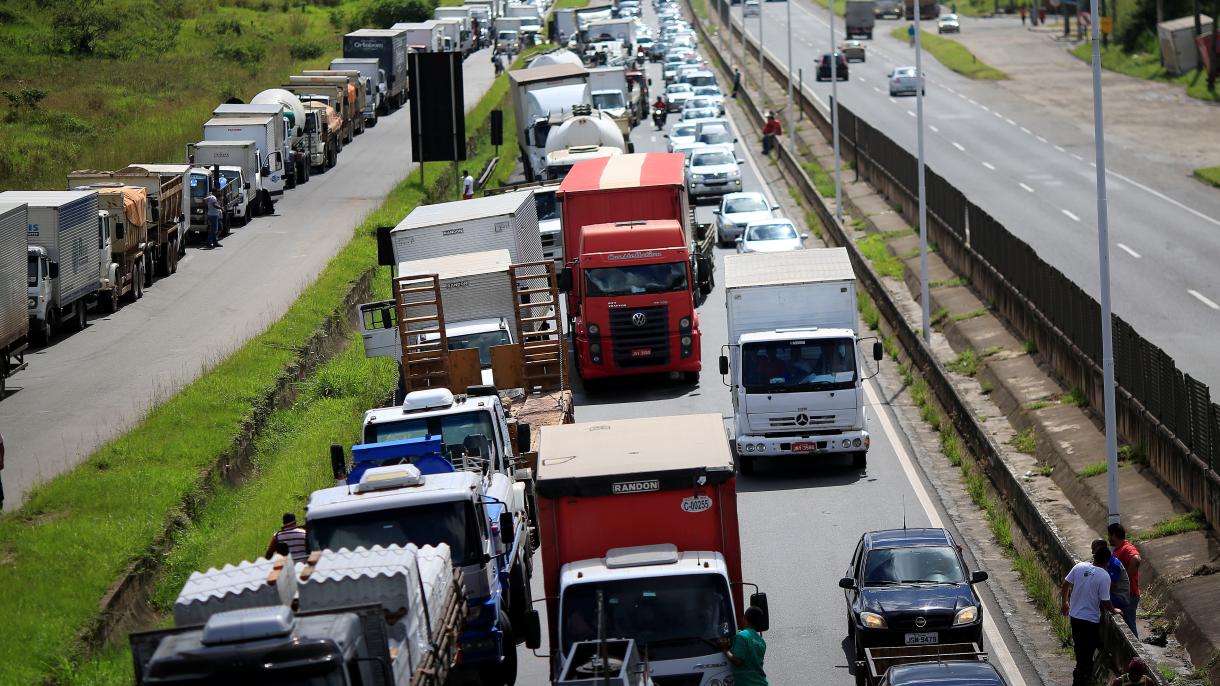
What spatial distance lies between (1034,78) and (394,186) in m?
44.8

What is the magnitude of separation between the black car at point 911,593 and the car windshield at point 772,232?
23365 mm

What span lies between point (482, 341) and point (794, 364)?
6199 mm

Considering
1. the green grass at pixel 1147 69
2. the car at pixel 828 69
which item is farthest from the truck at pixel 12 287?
the car at pixel 828 69

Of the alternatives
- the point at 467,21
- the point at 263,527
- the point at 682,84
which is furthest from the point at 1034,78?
the point at 263,527

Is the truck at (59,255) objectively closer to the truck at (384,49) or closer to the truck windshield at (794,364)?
the truck windshield at (794,364)

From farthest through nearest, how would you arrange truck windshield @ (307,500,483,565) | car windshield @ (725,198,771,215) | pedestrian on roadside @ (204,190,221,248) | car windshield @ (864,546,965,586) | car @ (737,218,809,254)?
pedestrian on roadside @ (204,190,221,248) → car windshield @ (725,198,771,215) → car @ (737,218,809,254) → car windshield @ (864,546,965,586) → truck windshield @ (307,500,483,565)

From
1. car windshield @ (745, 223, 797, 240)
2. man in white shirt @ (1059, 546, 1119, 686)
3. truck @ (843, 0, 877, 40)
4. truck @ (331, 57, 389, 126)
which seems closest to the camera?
man in white shirt @ (1059, 546, 1119, 686)

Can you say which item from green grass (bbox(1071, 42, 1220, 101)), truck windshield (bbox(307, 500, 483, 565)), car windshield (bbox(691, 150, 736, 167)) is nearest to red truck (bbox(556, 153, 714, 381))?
truck windshield (bbox(307, 500, 483, 565))

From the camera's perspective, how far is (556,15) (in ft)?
424

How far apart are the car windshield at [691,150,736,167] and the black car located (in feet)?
122

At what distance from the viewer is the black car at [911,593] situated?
16469mm

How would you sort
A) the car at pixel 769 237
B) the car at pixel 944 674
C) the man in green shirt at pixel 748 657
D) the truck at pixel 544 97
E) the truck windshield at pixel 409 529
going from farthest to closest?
the truck at pixel 544 97 < the car at pixel 769 237 < the truck windshield at pixel 409 529 < the man in green shirt at pixel 748 657 < the car at pixel 944 674

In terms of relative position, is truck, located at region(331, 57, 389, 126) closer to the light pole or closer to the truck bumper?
the truck bumper

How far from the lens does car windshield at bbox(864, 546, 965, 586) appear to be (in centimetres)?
1731
